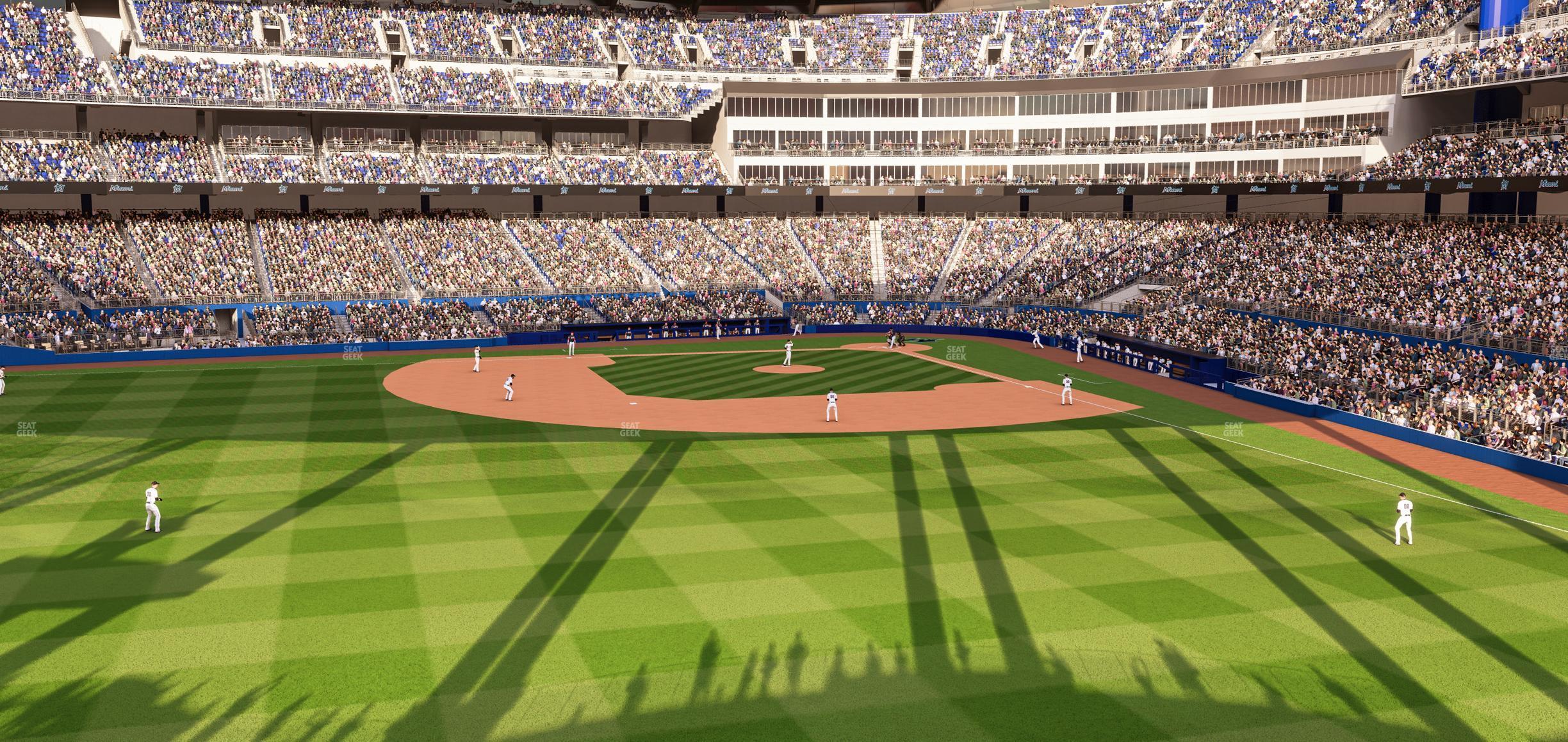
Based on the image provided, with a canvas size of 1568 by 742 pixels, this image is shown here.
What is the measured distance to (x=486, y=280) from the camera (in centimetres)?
6812

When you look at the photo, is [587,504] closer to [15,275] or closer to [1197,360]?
[1197,360]

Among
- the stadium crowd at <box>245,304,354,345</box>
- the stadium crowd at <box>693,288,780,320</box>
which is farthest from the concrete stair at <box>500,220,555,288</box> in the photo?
the stadium crowd at <box>245,304,354,345</box>

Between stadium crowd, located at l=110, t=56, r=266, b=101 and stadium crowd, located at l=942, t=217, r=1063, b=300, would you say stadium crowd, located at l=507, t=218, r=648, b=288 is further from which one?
stadium crowd, located at l=942, t=217, r=1063, b=300

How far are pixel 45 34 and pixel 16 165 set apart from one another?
9946mm

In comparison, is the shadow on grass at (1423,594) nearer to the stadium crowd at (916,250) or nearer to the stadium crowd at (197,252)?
the stadium crowd at (916,250)

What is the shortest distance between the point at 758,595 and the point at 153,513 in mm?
13127

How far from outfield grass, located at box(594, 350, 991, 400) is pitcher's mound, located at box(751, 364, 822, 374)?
0.39m

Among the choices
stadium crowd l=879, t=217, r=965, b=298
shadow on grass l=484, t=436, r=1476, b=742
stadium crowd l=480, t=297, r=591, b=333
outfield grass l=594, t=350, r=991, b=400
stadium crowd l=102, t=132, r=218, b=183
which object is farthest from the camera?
stadium crowd l=879, t=217, r=965, b=298

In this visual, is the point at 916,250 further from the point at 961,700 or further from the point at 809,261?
the point at 961,700

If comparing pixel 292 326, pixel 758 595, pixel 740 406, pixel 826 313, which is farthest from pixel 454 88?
pixel 758 595

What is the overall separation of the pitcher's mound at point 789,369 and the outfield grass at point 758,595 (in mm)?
18293

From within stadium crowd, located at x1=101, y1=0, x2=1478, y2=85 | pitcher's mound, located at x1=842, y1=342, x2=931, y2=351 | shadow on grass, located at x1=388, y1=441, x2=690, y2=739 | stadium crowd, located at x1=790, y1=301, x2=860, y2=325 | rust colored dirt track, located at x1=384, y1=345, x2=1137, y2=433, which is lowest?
shadow on grass, located at x1=388, y1=441, x2=690, y2=739

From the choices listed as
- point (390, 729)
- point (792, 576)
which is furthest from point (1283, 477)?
point (390, 729)

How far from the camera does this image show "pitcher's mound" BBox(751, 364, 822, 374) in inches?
2052
